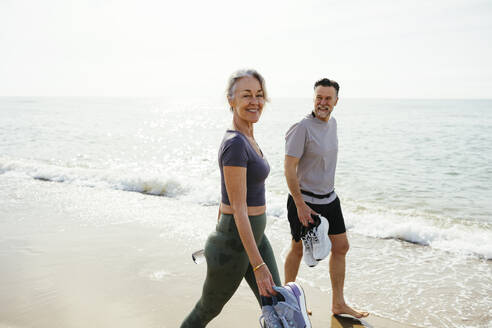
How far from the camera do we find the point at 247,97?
1.93m

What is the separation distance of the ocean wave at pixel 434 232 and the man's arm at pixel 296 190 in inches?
158

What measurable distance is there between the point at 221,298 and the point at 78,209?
20.3ft

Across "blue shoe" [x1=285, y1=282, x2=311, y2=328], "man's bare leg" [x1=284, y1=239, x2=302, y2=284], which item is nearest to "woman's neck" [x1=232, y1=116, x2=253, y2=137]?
"blue shoe" [x1=285, y1=282, x2=311, y2=328]

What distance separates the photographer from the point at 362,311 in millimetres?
3688

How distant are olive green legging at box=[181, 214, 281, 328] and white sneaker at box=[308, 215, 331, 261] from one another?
0.97 meters

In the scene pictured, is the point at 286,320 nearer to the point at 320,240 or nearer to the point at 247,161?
the point at 247,161

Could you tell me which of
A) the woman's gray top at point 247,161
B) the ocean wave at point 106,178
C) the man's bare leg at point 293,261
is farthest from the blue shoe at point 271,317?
the ocean wave at point 106,178

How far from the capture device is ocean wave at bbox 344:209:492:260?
5.91 meters

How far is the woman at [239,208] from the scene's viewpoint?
1783 mm

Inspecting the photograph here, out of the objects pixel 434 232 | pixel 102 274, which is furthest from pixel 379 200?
pixel 102 274

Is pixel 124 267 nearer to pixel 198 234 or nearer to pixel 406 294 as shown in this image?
pixel 198 234

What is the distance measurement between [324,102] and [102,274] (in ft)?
10.8

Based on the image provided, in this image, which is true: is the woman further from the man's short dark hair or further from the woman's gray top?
the man's short dark hair

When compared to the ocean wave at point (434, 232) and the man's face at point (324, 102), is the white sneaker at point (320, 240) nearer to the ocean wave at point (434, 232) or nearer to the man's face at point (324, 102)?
the man's face at point (324, 102)
